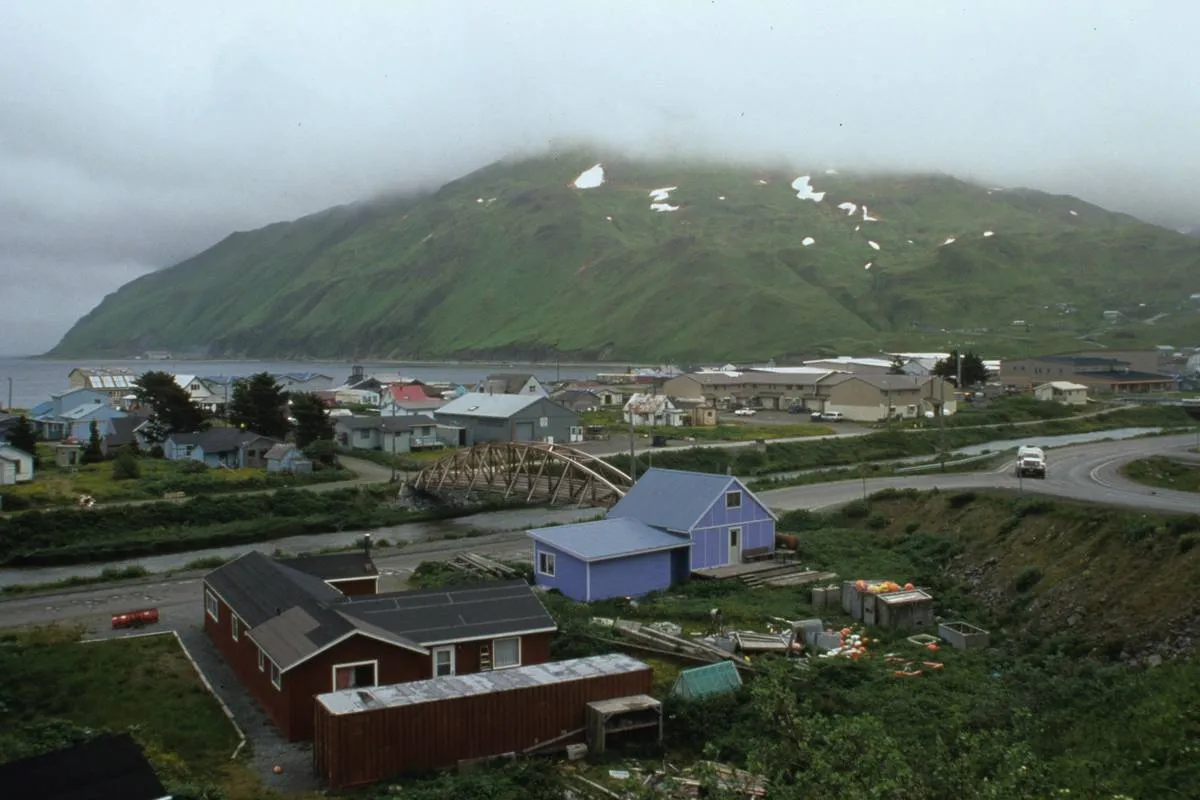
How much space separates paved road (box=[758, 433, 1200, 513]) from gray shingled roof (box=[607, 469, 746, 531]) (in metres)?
10.6

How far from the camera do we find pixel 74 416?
72125 millimetres

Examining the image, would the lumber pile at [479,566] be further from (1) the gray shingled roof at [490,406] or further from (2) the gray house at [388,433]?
(2) the gray house at [388,433]

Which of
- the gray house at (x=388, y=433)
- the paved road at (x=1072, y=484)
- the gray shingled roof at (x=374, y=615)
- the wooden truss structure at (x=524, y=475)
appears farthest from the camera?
the gray house at (x=388, y=433)

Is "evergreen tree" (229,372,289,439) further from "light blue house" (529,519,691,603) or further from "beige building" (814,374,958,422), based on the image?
"beige building" (814,374,958,422)

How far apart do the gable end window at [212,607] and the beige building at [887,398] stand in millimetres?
62723

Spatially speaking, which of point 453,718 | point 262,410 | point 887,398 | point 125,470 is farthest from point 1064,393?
point 453,718

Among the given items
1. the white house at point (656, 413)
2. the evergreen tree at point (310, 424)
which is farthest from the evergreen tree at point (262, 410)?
the white house at point (656, 413)

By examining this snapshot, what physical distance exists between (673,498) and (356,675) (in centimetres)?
1415

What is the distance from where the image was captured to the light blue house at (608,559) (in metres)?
26.0

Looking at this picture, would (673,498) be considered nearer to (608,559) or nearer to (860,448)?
(608,559)

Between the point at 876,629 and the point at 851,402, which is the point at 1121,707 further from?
the point at 851,402

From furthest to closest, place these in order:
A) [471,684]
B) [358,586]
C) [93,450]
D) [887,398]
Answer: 1. [887,398]
2. [93,450]
3. [358,586]
4. [471,684]

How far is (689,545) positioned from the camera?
27875mm

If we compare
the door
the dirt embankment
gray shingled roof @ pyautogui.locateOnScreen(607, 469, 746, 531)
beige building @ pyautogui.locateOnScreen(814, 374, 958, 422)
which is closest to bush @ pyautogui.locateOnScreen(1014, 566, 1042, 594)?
the dirt embankment
